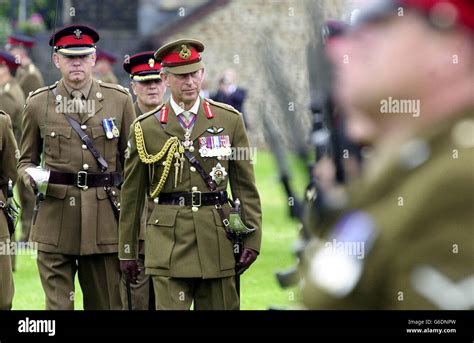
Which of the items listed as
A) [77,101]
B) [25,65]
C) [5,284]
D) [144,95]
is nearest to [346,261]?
[77,101]

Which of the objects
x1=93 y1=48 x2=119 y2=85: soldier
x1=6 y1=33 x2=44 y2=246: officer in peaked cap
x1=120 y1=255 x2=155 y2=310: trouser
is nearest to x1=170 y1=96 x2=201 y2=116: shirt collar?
x1=93 y1=48 x2=119 y2=85: soldier

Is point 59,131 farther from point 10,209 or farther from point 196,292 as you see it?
point 196,292

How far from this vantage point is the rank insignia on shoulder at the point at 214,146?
20.2 ft

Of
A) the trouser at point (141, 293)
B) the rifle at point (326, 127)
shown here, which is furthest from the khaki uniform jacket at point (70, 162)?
the rifle at point (326, 127)

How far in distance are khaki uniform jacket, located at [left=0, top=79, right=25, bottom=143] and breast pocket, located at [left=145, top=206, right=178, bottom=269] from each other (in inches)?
265

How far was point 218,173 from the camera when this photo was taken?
615 centimetres

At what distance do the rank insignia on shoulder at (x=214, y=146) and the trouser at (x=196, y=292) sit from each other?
2.08ft

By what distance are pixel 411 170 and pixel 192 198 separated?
15.1ft

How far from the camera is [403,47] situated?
163cm

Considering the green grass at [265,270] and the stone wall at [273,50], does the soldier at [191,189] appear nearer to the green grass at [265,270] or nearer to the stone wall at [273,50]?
the green grass at [265,270]

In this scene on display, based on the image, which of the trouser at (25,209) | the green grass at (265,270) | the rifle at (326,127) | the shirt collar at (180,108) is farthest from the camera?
the trouser at (25,209)

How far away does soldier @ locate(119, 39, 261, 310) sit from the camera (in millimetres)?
6129
